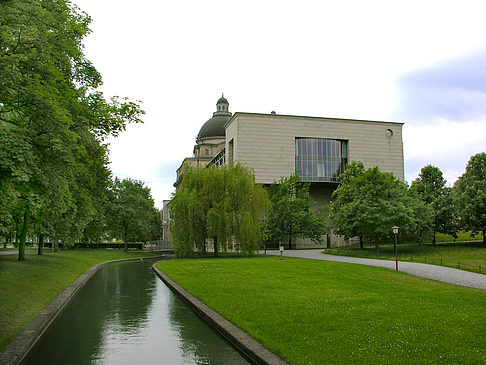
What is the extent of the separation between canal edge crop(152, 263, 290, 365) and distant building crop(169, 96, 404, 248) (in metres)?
53.1

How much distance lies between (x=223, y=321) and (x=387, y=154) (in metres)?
68.7

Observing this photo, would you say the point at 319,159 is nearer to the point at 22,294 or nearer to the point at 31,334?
the point at 22,294

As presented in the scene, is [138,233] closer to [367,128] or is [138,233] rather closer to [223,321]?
[367,128]

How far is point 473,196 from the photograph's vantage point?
3975cm

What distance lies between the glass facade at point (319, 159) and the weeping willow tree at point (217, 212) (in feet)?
101

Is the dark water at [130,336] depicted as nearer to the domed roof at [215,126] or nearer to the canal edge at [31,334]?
the canal edge at [31,334]

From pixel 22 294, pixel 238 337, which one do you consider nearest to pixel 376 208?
pixel 22 294

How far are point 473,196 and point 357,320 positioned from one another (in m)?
36.2

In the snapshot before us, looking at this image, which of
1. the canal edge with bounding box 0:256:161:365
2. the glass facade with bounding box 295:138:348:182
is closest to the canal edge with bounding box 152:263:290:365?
the canal edge with bounding box 0:256:161:365

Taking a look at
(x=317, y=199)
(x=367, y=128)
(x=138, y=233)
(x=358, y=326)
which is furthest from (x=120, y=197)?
(x=358, y=326)

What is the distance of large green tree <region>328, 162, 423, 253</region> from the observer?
36719 millimetres

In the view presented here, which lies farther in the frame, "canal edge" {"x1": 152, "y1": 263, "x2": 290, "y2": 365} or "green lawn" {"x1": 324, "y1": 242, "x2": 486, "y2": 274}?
"green lawn" {"x1": 324, "y1": 242, "x2": 486, "y2": 274}

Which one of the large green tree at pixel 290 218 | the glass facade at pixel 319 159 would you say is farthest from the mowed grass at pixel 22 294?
the glass facade at pixel 319 159

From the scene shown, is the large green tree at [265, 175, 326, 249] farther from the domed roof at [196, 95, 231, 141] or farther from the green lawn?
the domed roof at [196, 95, 231, 141]
